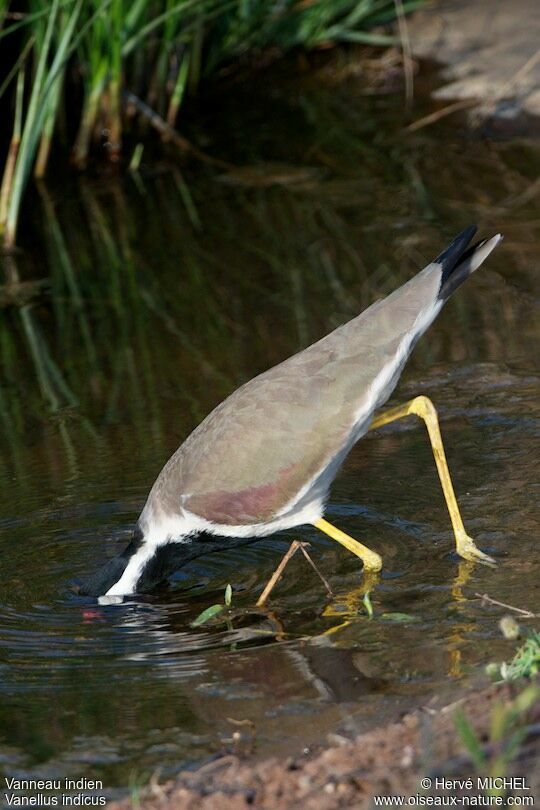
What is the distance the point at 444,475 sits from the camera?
191 inches

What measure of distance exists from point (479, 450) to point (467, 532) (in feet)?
2.28

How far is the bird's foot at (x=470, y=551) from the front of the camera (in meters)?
4.54

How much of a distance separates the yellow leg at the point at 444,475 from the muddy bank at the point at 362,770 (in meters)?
1.17

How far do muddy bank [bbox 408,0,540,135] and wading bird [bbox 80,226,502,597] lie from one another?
4.59m

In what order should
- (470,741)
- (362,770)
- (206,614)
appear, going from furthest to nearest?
1. (206,614)
2. (362,770)
3. (470,741)

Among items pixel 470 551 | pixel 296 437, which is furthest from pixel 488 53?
pixel 470 551

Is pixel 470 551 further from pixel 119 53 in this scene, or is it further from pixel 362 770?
pixel 119 53

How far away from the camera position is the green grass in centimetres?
804

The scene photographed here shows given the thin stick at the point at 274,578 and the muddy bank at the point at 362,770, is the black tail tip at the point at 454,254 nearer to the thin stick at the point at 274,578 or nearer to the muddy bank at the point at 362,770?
the thin stick at the point at 274,578

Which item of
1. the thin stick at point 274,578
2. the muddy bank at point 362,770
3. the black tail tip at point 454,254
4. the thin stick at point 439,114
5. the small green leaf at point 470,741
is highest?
the thin stick at point 439,114

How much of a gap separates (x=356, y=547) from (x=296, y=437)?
0.45 meters

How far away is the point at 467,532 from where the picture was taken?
4.82 m

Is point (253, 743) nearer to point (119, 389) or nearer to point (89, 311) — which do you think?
point (119, 389)

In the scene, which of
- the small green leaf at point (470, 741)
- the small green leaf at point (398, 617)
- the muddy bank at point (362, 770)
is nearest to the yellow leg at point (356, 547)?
the small green leaf at point (398, 617)
